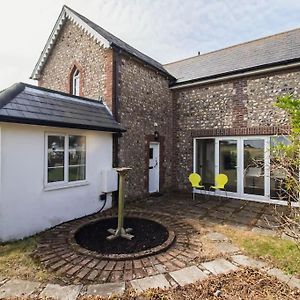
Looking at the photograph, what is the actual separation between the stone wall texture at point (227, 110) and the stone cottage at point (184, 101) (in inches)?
1.5

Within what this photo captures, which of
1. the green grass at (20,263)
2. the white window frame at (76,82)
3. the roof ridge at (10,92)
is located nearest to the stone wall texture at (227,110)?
the white window frame at (76,82)

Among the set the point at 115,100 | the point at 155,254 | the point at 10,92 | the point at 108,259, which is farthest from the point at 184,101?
the point at 108,259

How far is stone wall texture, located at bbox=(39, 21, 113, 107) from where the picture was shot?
30.4 feet

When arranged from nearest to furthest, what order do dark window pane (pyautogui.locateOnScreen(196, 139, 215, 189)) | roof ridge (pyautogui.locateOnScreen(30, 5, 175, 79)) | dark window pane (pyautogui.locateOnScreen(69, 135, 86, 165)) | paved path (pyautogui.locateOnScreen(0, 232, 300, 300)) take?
paved path (pyautogui.locateOnScreen(0, 232, 300, 300)), dark window pane (pyautogui.locateOnScreen(69, 135, 86, 165)), roof ridge (pyautogui.locateOnScreen(30, 5, 175, 79)), dark window pane (pyautogui.locateOnScreen(196, 139, 215, 189))

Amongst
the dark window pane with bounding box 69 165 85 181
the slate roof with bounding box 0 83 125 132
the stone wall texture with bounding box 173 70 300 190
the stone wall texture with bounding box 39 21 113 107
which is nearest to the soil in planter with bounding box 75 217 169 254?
the dark window pane with bounding box 69 165 85 181

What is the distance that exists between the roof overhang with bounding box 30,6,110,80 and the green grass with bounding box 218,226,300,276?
831 cm

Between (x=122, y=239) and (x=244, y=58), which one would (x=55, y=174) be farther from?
(x=244, y=58)

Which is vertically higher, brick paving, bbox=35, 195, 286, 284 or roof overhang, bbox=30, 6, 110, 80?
roof overhang, bbox=30, 6, 110, 80

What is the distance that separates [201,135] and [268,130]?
9.95 ft

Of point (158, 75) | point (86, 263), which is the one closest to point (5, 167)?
point (86, 263)

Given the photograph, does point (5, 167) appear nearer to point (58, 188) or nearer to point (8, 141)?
point (8, 141)

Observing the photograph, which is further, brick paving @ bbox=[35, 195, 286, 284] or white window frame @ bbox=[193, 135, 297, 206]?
white window frame @ bbox=[193, 135, 297, 206]

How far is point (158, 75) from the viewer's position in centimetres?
1126

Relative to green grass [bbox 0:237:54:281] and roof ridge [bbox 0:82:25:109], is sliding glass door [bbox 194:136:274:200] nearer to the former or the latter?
roof ridge [bbox 0:82:25:109]
